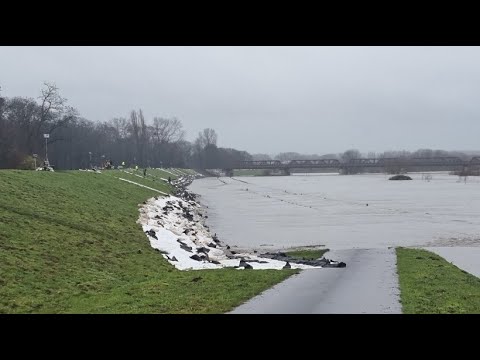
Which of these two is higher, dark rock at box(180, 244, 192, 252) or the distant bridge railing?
the distant bridge railing

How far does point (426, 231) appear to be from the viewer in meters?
31.8

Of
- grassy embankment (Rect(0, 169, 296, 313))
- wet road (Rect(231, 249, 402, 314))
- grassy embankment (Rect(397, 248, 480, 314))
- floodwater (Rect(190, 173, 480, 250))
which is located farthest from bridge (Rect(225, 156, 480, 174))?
wet road (Rect(231, 249, 402, 314))

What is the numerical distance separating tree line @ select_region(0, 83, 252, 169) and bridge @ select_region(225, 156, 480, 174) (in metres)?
13.3

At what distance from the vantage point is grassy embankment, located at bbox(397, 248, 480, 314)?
992cm

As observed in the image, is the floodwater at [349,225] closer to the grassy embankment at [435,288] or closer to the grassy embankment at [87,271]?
the grassy embankment at [435,288]

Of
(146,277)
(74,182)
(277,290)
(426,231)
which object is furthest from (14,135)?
(277,290)

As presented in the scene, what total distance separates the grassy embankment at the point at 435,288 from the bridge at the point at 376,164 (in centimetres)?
13486

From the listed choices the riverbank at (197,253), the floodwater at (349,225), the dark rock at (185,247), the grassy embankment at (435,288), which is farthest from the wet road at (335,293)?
the floodwater at (349,225)

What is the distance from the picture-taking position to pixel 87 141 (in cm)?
10656

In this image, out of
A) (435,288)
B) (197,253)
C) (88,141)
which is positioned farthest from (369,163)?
(435,288)

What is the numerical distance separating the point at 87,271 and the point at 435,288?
29.2ft

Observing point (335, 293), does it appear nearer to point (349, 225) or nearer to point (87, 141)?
point (349, 225)

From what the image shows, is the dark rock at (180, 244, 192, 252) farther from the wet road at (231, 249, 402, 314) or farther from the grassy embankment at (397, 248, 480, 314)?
the grassy embankment at (397, 248, 480, 314)
